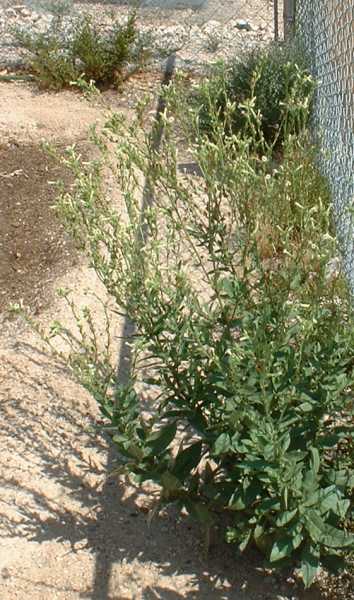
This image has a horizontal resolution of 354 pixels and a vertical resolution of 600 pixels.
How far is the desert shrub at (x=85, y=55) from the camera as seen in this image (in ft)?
22.0

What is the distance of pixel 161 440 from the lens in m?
3.08

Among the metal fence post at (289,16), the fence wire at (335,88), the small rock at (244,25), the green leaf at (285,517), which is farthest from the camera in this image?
the small rock at (244,25)

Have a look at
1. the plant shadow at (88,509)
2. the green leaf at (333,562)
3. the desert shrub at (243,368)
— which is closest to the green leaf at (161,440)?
the desert shrub at (243,368)

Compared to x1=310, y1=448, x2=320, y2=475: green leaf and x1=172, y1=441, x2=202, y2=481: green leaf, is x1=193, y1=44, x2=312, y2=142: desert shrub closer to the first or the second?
x1=172, y1=441, x2=202, y2=481: green leaf

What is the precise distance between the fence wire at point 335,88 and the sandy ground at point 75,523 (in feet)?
4.30

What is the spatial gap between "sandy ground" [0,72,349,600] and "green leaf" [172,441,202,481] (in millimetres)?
335

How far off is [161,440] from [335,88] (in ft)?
8.33

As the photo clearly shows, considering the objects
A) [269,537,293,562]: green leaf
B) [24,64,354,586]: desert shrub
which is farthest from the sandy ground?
[269,537,293,562]: green leaf

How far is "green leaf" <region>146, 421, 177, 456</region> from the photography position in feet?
10.1

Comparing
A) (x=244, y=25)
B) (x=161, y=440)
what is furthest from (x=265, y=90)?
(x=161, y=440)

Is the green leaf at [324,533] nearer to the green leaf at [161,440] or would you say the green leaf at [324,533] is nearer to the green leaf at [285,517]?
the green leaf at [285,517]

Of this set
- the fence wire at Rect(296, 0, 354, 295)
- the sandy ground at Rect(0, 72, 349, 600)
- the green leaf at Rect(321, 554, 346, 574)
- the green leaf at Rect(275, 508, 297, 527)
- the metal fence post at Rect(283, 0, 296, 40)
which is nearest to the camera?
the green leaf at Rect(275, 508, 297, 527)

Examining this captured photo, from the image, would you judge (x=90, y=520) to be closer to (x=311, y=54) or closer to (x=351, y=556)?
(x=351, y=556)

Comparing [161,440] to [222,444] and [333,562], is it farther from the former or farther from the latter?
[333,562]
